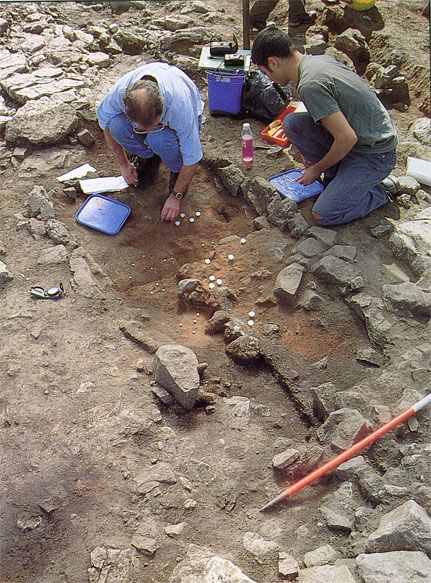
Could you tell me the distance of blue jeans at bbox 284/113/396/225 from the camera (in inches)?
165

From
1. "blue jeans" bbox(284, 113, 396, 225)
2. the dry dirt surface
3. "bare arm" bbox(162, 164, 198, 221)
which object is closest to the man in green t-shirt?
"blue jeans" bbox(284, 113, 396, 225)

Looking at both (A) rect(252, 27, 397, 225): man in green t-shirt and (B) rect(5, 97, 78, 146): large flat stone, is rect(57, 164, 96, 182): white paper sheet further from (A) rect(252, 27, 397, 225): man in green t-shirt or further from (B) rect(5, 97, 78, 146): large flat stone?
(A) rect(252, 27, 397, 225): man in green t-shirt

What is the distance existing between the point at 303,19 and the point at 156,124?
138 inches

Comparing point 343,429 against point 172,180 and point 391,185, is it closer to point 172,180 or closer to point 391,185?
point 391,185

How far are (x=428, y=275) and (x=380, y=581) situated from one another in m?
2.13

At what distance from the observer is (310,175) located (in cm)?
437

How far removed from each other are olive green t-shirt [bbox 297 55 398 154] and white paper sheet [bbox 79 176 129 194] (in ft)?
5.65

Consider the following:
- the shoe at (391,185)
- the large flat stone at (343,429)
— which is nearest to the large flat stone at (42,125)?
the shoe at (391,185)

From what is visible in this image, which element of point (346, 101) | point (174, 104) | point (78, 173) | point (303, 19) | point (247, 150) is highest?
point (346, 101)

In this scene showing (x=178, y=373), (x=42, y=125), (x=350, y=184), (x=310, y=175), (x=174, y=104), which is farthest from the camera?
(x=42, y=125)

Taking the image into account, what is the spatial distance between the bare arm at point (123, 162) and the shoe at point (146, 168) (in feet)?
0.31

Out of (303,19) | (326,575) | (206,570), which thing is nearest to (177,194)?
(206,570)

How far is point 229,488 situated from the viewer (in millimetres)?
2912

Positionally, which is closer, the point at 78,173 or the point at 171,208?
the point at 171,208
